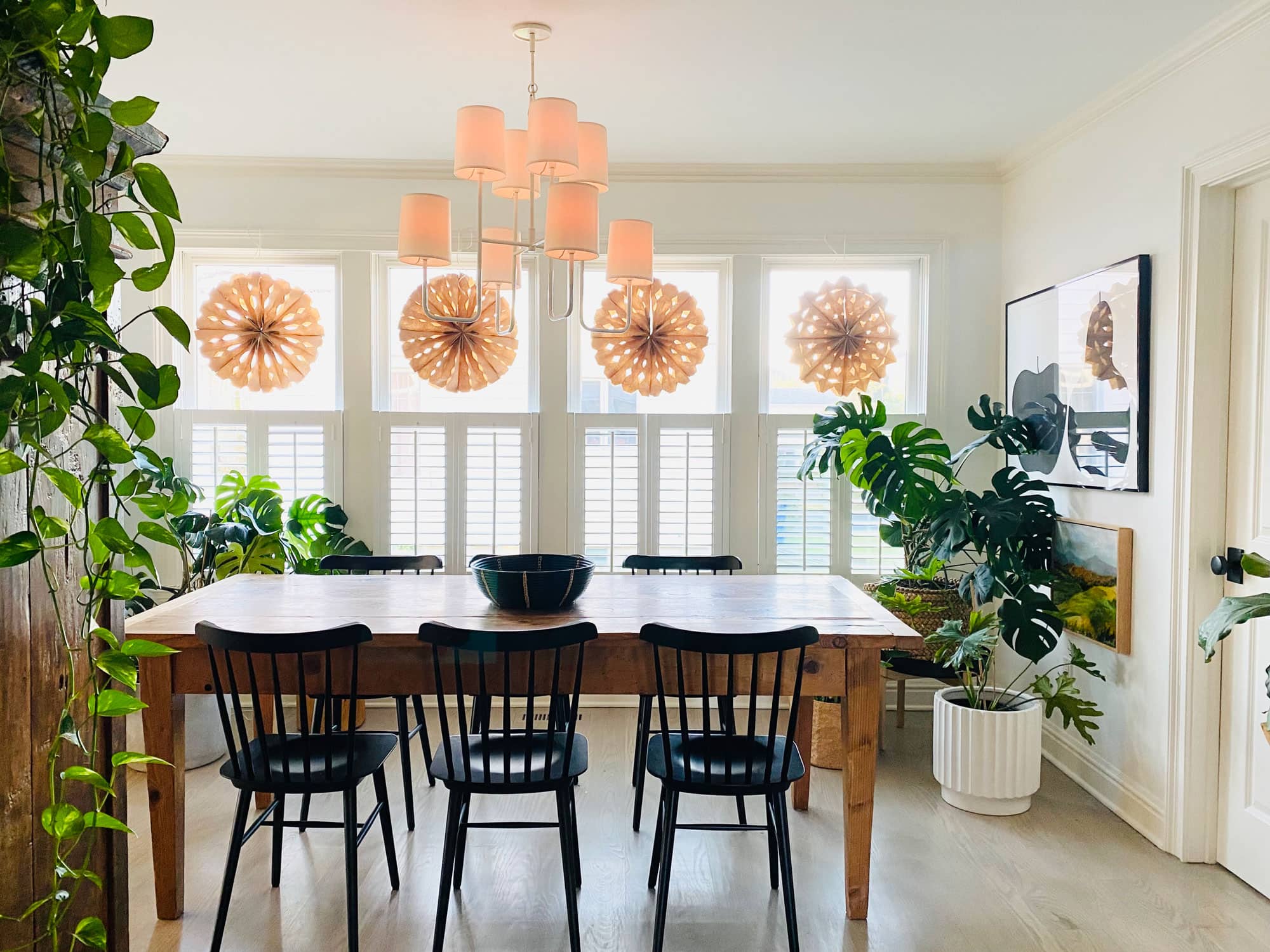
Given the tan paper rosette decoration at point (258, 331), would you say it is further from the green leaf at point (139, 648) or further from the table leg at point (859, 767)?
the green leaf at point (139, 648)

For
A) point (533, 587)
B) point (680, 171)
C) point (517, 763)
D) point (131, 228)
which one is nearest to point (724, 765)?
point (517, 763)

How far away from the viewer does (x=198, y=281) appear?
4.48 meters

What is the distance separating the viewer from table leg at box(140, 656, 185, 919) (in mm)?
2465

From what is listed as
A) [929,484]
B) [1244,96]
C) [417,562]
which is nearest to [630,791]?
[417,562]

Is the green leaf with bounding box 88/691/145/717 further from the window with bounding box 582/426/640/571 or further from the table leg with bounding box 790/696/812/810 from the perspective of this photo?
the window with bounding box 582/426/640/571

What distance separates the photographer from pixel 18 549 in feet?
2.73

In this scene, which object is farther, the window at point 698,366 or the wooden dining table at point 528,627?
the window at point 698,366

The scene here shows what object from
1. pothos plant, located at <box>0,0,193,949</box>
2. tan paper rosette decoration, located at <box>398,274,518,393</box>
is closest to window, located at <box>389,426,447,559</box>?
tan paper rosette decoration, located at <box>398,274,518,393</box>

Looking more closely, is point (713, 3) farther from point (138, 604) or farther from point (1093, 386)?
point (138, 604)

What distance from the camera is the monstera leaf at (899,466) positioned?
3.65 metres

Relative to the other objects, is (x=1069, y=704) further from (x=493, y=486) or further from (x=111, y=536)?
(x=111, y=536)

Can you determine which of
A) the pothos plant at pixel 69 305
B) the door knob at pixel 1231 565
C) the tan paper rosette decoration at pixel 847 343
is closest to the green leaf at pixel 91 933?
the pothos plant at pixel 69 305

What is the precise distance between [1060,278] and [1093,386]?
0.59 m

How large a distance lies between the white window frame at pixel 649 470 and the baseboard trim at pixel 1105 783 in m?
1.66
